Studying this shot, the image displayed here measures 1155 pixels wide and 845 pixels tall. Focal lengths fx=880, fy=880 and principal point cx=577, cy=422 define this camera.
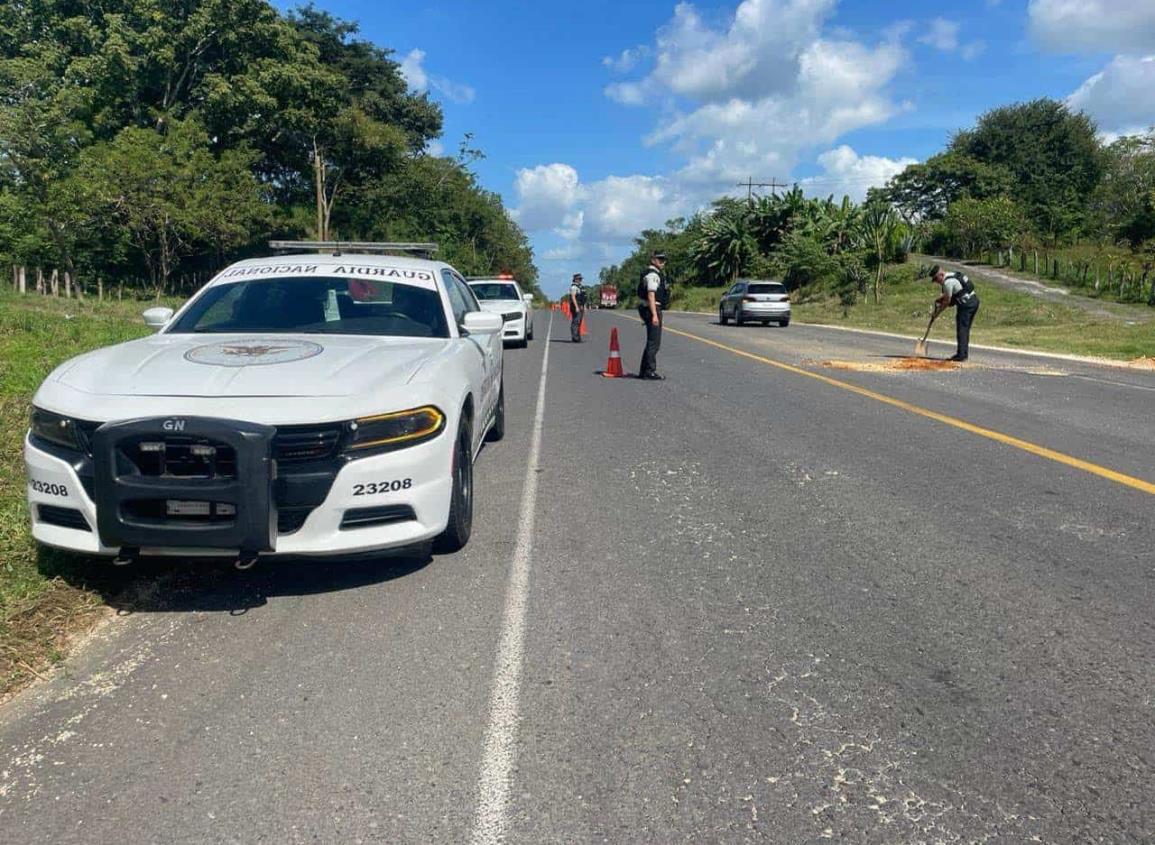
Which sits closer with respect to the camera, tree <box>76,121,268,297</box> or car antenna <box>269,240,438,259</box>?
car antenna <box>269,240,438,259</box>

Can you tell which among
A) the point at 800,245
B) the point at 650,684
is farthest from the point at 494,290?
the point at 800,245

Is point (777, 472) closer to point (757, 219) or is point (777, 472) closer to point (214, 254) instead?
point (214, 254)

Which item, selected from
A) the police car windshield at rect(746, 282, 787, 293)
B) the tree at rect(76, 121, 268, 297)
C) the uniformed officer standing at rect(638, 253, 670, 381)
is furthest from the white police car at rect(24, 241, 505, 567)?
the tree at rect(76, 121, 268, 297)

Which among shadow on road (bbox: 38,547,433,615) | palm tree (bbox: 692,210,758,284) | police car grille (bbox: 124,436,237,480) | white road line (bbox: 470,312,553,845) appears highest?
palm tree (bbox: 692,210,758,284)

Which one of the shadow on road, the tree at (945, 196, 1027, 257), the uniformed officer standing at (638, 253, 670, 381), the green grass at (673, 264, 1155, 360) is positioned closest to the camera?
the shadow on road

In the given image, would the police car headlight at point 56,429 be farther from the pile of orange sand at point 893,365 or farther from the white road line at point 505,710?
the pile of orange sand at point 893,365

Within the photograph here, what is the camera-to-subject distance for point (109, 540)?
3.83 metres

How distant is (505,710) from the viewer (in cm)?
325

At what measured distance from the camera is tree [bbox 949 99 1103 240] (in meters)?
70.2

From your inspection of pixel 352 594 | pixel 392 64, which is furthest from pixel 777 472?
pixel 392 64

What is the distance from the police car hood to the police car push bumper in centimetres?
39

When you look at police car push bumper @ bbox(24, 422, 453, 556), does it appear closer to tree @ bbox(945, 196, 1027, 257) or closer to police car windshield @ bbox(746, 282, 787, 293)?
police car windshield @ bbox(746, 282, 787, 293)

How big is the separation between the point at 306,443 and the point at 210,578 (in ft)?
4.05

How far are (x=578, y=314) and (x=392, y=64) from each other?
41.3 metres
